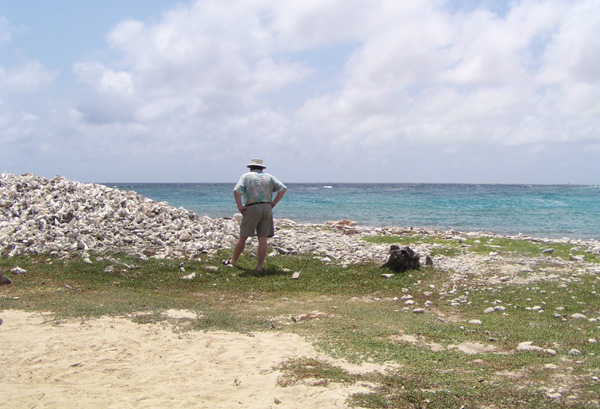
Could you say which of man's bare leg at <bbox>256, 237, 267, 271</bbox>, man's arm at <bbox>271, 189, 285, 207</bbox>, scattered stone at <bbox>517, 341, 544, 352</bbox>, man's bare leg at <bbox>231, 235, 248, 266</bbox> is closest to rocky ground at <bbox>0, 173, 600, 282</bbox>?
man's bare leg at <bbox>231, 235, 248, 266</bbox>

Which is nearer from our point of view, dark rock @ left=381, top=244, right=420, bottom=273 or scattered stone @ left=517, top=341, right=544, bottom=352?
scattered stone @ left=517, top=341, right=544, bottom=352

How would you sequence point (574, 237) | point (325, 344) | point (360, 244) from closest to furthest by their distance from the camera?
point (325, 344) < point (360, 244) < point (574, 237)

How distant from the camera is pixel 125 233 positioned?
13117 millimetres

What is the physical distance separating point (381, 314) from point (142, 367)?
4203mm

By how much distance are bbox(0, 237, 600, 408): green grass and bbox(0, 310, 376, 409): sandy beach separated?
325mm

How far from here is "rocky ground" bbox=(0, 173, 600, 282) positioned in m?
12.1

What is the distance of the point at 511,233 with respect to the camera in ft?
88.2

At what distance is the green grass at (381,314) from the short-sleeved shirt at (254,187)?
5.61 ft

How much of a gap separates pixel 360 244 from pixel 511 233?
14747mm

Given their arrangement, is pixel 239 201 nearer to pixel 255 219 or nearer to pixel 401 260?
pixel 255 219

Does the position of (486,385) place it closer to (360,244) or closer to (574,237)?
(360,244)

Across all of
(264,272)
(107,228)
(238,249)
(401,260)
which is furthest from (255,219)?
(107,228)

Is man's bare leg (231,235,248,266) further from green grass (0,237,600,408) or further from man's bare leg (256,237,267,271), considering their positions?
man's bare leg (256,237,267,271)

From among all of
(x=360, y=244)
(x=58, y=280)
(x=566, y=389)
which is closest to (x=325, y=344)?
(x=566, y=389)
